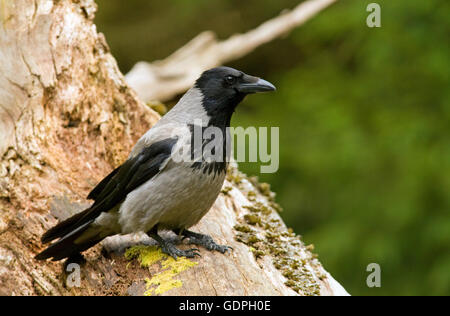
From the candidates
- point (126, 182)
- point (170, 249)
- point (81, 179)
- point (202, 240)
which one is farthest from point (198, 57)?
point (170, 249)

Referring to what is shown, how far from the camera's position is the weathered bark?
13.5ft

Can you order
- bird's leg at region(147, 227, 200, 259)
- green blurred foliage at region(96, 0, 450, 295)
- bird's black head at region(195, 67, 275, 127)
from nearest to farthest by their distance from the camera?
bird's leg at region(147, 227, 200, 259) < bird's black head at region(195, 67, 275, 127) < green blurred foliage at region(96, 0, 450, 295)

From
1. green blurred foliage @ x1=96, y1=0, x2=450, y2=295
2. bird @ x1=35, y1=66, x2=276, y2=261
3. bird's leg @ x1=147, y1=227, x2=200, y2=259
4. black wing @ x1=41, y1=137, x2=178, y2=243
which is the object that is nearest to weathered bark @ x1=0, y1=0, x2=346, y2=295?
bird's leg @ x1=147, y1=227, x2=200, y2=259

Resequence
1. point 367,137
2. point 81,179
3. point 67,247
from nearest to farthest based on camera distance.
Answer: point 67,247 < point 81,179 < point 367,137

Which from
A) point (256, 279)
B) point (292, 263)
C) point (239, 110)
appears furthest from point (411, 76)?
point (256, 279)

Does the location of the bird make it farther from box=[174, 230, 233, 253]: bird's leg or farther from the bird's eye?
the bird's eye

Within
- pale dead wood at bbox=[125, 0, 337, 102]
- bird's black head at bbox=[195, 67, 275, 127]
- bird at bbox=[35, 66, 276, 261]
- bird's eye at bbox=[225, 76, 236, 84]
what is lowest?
bird at bbox=[35, 66, 276, 261]

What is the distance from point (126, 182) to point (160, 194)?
33 centimetres

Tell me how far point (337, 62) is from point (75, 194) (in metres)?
6.43

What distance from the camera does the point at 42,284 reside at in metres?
4.13

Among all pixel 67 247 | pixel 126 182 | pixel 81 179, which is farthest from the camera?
pixel 81 179

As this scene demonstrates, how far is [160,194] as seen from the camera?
422 centimetres

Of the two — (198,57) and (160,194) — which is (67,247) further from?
(198,57)

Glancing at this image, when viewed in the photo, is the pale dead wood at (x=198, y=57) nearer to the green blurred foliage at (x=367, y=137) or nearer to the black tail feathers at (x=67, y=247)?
the green blurred foliage at (x=367, y=137)
